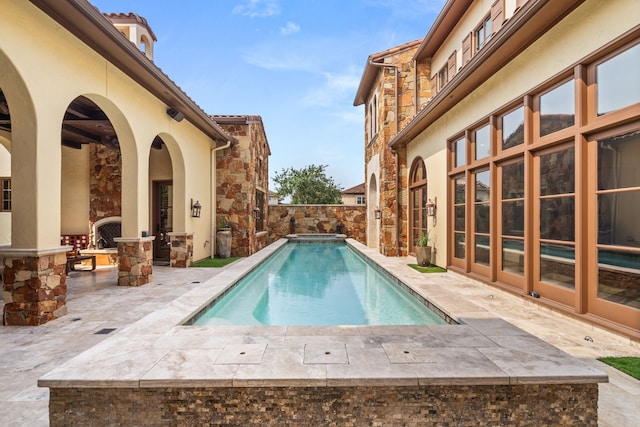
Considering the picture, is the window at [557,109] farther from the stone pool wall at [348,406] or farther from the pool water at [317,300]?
the stone pool wall at [348,406]

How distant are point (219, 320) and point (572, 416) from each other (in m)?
4.14

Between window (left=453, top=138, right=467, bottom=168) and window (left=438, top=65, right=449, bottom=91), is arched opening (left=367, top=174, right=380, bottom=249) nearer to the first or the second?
window (left=438, top=65, right=449, bottom=91)

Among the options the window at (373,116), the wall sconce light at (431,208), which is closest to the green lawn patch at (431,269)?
the wall sconce light at (431,208)

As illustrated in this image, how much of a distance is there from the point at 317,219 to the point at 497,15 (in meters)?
13.3

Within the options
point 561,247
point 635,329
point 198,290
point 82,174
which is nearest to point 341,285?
point 198,290

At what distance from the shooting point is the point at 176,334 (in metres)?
3.48

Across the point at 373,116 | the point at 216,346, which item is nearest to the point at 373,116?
the point at 373,116

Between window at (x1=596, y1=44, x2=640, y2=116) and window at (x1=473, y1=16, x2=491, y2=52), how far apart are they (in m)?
4.91

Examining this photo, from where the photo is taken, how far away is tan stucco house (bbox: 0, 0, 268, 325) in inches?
163

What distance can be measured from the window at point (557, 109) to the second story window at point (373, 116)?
783cm

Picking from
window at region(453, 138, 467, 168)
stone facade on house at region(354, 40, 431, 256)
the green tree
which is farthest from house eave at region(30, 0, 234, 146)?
the green tree

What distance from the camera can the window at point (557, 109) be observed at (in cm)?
442

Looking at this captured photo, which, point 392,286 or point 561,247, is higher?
point 561,247

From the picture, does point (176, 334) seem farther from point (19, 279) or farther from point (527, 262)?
point (527, 262)
